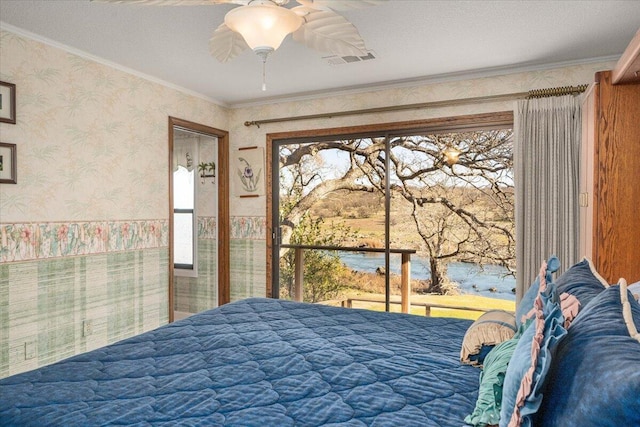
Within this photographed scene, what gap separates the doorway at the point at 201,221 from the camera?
5.12 meters

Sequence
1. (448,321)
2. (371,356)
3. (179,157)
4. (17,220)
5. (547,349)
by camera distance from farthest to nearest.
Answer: (179,157), (17,220), (448,321), (371,356), (547,349)

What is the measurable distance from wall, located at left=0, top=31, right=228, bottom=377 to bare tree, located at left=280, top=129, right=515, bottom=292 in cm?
154

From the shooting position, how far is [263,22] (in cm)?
193

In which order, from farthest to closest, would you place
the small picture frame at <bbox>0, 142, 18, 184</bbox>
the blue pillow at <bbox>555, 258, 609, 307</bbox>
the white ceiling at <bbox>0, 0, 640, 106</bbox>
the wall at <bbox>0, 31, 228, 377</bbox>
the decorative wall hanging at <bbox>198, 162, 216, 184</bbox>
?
1. the decorative wall hanging at <bbox>198, 162, 216, 184</bbox>
2. the wall at <bbox>0, 31, 228, 377</bbox>
3. the small picture frame at <bbox>0, 142, 18, 184</bbox>
4. the white ceiling at <bbox>0, 0, 640, 106</bbox>
5. the blue pillow at <bbox>555, 258, 609, 307</bbox>

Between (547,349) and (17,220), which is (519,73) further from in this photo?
(17,220)

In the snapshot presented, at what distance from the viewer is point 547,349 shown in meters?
0.91

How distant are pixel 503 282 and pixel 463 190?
1.09 metres

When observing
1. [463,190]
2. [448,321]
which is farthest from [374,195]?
[448,321]

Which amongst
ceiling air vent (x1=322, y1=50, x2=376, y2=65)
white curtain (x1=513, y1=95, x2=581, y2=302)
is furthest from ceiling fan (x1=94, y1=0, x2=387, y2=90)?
white curtain (x1=513, y1=95, x2=581, y2=302)

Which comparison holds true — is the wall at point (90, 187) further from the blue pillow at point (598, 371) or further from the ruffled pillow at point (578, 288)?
the blue pillow at point (598, 371)

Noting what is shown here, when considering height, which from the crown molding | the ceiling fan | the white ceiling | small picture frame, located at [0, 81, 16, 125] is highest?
the white ceiling

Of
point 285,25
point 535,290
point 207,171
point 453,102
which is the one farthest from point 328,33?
point 207,171

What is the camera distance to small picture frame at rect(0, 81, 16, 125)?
2930 mm

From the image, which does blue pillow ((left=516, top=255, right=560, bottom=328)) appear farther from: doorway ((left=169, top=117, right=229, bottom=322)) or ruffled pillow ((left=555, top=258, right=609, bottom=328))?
doorway ((left=169, top=117, right=229, bottom=322))
